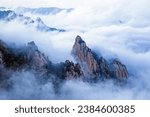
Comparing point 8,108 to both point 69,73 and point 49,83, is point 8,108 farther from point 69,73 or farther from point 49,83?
point 69,73

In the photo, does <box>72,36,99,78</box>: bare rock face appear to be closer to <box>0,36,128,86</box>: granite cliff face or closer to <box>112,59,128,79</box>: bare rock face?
<box>0,36,128,86</box>: granite cliff face

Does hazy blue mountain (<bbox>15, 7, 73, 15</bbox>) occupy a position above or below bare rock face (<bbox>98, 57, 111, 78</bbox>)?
above

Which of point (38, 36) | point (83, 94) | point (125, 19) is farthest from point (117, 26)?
point (83, 94)

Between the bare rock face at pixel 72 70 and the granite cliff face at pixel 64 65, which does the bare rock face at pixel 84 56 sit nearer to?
the granite cliff face at pixel 64 65

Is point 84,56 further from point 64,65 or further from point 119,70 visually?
point 119,70

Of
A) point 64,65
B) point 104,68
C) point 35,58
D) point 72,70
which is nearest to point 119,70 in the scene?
point 104,68

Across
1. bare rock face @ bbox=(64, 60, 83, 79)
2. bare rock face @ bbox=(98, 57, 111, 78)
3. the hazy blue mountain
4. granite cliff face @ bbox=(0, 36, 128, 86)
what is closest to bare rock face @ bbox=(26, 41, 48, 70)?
granite cliff face @ bbox=(0, 36, 128, 86)
